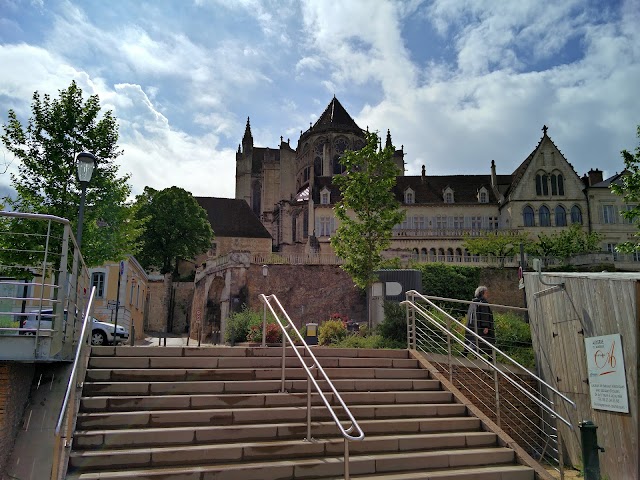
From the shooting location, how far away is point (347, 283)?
3288cm

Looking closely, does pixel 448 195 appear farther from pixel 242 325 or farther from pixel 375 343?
pixel 375 343

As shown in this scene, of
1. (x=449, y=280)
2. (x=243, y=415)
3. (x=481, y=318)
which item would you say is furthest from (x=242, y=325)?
(x=243, y=415)

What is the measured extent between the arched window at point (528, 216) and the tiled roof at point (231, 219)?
1057 inches

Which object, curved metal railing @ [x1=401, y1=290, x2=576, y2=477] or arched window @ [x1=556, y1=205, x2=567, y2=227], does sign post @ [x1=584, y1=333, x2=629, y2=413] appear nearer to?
curved metal railing @ [x1=401, y1=290, x2=576, y2=477]

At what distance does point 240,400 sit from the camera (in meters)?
7.76

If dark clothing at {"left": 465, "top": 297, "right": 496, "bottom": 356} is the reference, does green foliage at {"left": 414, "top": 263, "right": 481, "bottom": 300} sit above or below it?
above

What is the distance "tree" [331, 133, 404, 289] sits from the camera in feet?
73.7

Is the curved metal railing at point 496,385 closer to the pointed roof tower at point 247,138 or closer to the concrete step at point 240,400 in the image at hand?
the concrete step at point 240,400

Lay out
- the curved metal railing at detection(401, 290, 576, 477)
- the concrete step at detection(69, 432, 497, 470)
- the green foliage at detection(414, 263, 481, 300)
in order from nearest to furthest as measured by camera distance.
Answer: the concrete step at detection(69, 432, 497, 470)
the curved metal railing at detection(401, 290, 576, 477)
the green foliage at detection(414, 263, 481, 300)

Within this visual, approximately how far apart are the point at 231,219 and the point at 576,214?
34.9m

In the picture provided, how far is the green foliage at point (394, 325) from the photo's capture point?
1409 centimetres

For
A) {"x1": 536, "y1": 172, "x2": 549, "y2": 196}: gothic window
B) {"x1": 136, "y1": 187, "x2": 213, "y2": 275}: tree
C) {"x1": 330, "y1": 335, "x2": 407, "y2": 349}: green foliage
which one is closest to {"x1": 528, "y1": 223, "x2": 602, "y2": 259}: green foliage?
{"x1": 536, "y1": 172, "x2": 549, "y2": 196}: gothic window

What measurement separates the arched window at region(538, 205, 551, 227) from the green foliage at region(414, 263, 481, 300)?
1795 centimetres

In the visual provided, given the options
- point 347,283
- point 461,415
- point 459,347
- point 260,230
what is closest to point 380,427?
point 461,415
